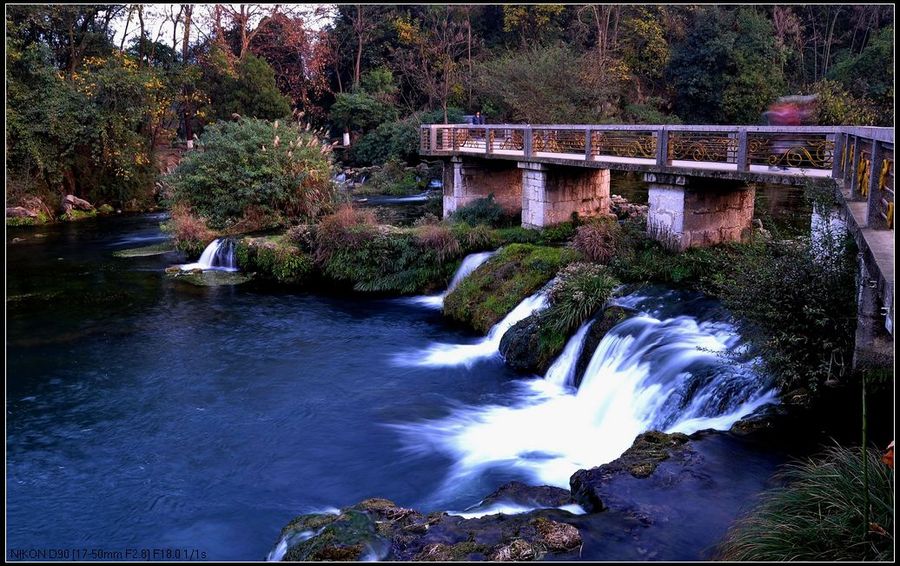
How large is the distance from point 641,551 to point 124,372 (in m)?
10.5

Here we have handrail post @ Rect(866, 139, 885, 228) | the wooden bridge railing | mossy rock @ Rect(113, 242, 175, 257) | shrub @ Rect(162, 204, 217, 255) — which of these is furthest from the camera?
mossy rock @ Rect(113, 242, 175, 257)

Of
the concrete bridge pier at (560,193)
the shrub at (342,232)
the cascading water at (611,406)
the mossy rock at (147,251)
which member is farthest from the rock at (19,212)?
the cascading water at (611,406)

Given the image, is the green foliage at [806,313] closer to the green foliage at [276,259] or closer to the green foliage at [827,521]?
the green foliage at [827,521]

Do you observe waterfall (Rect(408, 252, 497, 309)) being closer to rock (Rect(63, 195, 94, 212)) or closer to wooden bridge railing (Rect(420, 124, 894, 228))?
wooden bridge railing (Rect(420, 124, 894, 228))

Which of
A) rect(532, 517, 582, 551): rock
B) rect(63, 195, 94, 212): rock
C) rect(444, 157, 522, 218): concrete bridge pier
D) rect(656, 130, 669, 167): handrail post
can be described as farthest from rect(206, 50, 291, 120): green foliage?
rect(532, 517, 582, 551): rock

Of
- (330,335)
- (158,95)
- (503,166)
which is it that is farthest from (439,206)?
(158,95)

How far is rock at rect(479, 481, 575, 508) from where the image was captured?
309 inches

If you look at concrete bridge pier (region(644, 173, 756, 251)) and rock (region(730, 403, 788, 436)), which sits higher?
concrete bridge pier (region(644, 173, 756, 251))

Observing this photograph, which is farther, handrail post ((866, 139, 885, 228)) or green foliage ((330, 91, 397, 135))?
green foliage ((330, 91, 397, 135))

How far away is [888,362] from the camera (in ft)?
28.0

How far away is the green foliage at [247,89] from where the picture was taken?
37.4 m

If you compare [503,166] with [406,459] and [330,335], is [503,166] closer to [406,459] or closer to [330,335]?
[330,335]

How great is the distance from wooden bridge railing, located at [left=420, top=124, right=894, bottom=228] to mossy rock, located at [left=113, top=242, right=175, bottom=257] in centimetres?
875

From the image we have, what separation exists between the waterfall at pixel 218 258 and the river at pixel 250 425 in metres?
3.11
